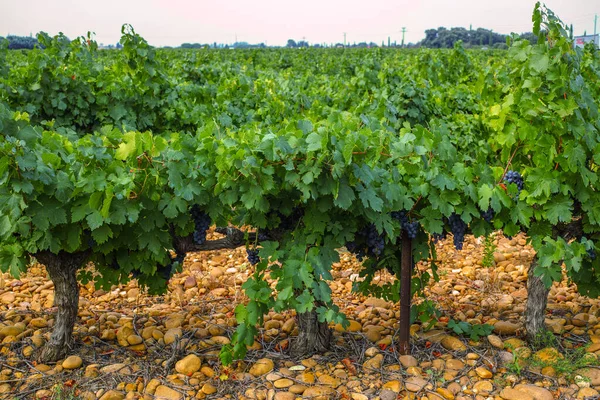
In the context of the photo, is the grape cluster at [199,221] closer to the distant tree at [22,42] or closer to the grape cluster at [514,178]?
the grape cluster at [514,178]

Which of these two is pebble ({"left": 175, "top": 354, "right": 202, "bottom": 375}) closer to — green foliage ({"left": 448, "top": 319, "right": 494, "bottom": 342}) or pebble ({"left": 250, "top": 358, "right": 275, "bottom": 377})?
pebble ({"left": 250, "top": 358, "right": 275, "bottom": 377})

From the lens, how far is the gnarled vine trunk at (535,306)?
13.4ft

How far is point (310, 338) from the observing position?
395 centimetres

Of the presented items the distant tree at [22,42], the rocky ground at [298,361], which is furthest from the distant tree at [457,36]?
the rocky ground at [298,361]

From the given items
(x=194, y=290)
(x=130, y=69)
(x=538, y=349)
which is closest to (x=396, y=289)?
(x=538, y=349)

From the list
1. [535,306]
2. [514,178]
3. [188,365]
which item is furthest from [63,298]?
[535,306]

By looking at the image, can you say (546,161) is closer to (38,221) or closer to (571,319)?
(571,319)

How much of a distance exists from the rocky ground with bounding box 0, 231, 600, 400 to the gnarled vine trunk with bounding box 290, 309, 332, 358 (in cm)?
7

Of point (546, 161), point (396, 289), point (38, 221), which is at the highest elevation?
point (546, 161)

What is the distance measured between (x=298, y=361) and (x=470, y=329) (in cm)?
119

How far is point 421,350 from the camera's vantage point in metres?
4.01

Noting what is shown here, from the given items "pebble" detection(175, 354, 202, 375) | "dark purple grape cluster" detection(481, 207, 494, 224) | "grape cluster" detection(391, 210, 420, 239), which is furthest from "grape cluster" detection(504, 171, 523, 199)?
"pebble" detection(175, 354, 202, 375)

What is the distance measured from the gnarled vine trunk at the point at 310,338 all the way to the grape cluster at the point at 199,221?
80cm

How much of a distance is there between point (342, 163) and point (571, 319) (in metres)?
2.44
